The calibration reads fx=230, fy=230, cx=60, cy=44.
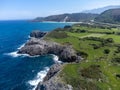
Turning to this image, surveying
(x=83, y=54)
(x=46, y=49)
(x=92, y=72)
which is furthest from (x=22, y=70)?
(x=92, y=72)

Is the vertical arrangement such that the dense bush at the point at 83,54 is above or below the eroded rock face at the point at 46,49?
above

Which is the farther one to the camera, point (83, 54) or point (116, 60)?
point (83, 54)

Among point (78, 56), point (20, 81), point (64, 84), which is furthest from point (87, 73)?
point (78, 56)

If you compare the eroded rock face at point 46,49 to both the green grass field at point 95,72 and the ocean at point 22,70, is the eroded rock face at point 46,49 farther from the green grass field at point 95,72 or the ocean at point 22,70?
the green grass field at point 95,72

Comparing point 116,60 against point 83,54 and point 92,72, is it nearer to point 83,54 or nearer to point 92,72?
point 83,54

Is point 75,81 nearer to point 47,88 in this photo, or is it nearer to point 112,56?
point 47,88

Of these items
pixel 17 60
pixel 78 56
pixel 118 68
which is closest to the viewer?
pixel 118 68

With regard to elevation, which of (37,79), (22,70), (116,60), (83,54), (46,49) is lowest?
(46,49)

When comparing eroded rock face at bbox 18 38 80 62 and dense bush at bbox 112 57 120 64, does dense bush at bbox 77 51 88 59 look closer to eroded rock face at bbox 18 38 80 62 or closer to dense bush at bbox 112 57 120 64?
eroded rock face at bbox 18 38 80 62

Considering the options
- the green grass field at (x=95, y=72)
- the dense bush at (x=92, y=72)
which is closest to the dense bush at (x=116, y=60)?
the green grass field at (x=95, y=72)

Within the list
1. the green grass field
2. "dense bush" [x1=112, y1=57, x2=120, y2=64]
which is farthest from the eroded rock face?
"dense bush" [x1=112, y1=57, x2=120, y2=64]

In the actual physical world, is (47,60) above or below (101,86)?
below
